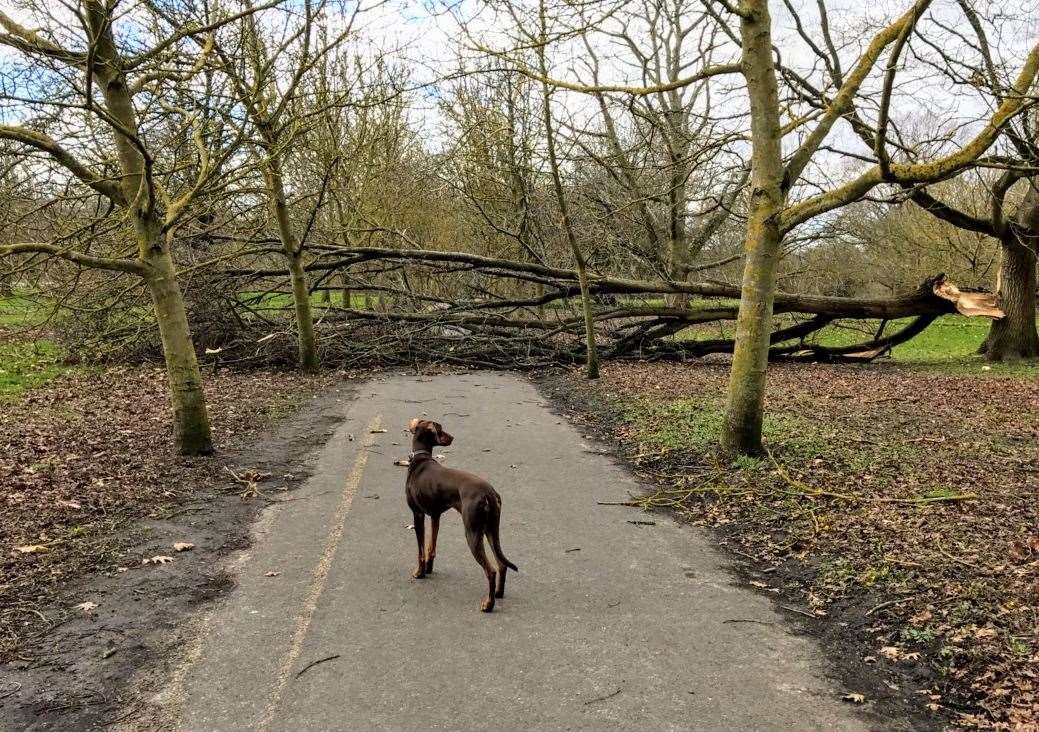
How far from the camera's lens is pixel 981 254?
27359 millimetres

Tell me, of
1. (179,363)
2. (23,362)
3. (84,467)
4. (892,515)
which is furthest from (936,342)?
(23,362)

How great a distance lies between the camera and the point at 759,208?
809 cm

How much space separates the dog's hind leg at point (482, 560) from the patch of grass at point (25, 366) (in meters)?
10.8

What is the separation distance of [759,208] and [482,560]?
5.35 m

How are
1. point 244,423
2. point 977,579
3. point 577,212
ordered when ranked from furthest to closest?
point 577,212, point 244,423, point 977,579

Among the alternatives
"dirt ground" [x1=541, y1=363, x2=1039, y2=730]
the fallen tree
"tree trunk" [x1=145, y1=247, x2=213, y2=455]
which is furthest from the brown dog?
the fallen tree

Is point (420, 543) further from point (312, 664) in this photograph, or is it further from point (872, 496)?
point (872, 496)

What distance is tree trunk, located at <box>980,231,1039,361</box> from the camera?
16078 millimetres

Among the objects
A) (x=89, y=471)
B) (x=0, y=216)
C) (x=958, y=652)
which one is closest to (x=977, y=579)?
(x=958, y=652)

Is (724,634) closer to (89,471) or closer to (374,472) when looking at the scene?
(374,472)

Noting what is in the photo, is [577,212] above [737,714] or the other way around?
above

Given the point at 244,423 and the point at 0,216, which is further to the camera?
the point at 244,423

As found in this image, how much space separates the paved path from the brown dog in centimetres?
21

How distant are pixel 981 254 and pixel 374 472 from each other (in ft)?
88.9
